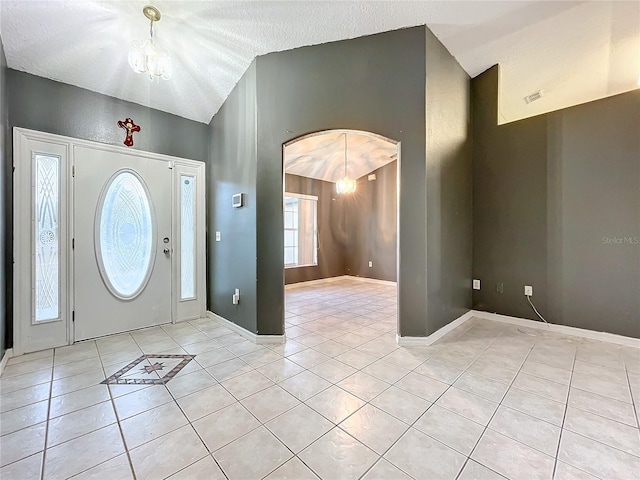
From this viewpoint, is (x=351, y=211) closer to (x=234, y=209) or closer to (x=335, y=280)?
(x=335, y=280)

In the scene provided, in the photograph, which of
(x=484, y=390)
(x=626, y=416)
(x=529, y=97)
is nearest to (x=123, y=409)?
(x=484, y=390)

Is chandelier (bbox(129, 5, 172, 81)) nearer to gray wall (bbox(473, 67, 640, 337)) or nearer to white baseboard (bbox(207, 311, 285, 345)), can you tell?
white baseboard (bbox(207, 311, 285, 345))

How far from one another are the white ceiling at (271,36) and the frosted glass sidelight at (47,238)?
959 millimetres

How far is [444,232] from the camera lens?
3.09 metres

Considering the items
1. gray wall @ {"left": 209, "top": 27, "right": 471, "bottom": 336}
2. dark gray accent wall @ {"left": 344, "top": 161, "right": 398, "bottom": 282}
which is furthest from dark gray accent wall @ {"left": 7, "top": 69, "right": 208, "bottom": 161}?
dark gray accent wall @ {"left": 344, "top": 161, "right": 398, "bottom": 282}

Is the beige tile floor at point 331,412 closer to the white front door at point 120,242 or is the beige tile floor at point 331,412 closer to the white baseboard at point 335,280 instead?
the white front door at point 120,242

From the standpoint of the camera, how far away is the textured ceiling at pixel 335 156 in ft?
16.3

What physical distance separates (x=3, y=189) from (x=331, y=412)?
337cm

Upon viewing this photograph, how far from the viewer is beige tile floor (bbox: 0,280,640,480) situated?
1323 mm

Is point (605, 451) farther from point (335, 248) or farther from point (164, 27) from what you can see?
point (335, 248)

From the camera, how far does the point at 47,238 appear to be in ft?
9.05

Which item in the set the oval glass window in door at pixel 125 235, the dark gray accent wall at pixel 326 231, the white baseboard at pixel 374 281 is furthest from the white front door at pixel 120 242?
the white baseboard at pixel 374 281

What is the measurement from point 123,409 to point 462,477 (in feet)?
6.56

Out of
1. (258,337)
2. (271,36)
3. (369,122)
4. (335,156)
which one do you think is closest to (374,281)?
(335,156)
